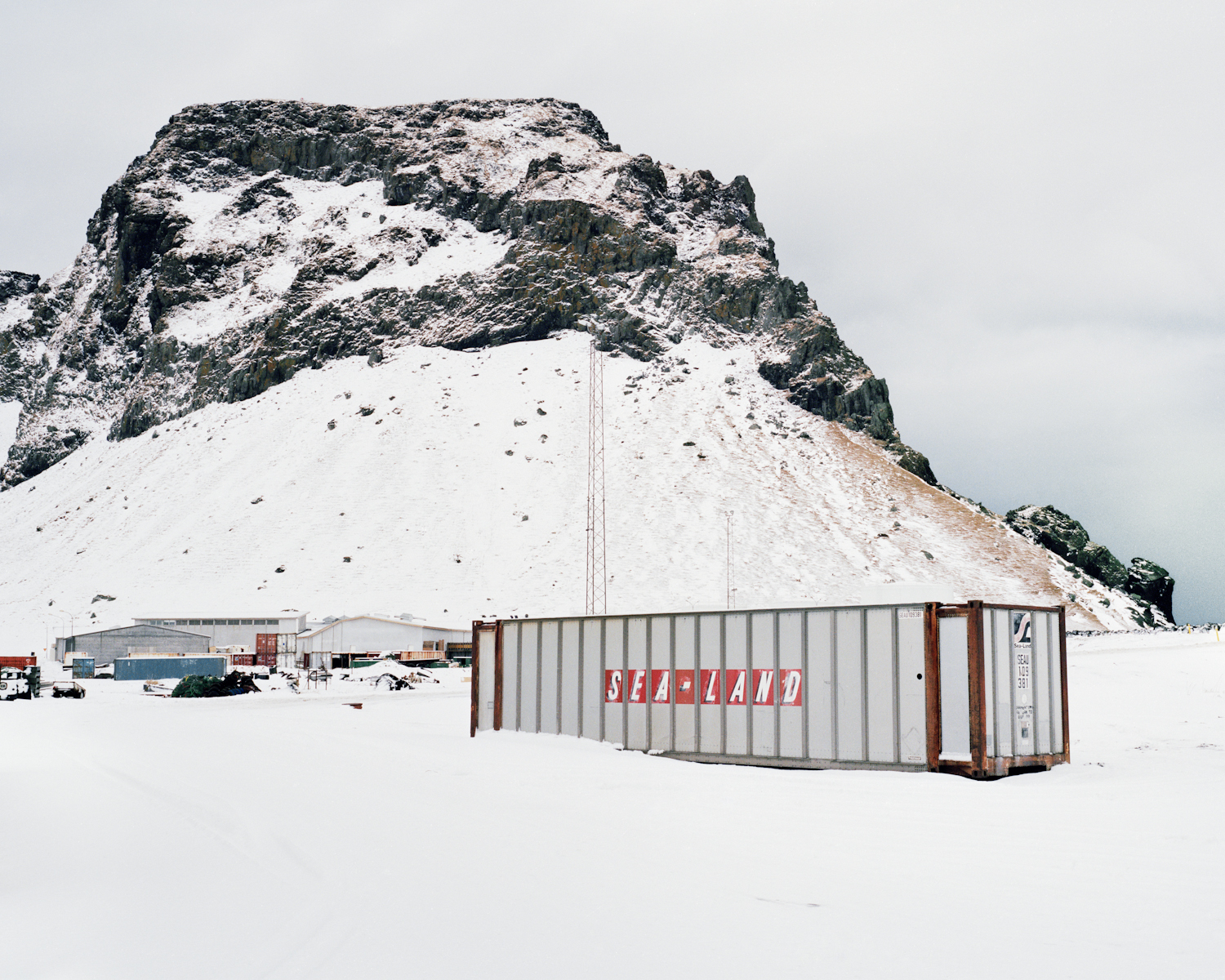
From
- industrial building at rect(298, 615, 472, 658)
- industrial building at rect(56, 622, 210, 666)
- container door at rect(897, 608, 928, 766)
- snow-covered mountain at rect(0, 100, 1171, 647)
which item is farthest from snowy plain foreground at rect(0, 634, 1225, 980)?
snow-covered mountain at rect(0, 100, 1171, 647)

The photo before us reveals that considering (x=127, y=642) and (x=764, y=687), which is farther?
(x=127, y=642)

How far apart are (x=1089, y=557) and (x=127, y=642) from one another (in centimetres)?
8758

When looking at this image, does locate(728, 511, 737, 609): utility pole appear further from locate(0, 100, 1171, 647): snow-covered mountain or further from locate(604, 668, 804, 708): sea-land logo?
locate(604, 668, 804, 708): sea-land logo

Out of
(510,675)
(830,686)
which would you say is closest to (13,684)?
(510,675)

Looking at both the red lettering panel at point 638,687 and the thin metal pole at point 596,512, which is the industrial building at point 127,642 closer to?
the thin metal pole at point 596,512

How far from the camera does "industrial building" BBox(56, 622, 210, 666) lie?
70312 mm

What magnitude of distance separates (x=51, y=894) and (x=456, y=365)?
10864 cm

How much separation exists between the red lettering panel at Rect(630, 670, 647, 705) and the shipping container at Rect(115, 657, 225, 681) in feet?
154

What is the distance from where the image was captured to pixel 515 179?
142 meters

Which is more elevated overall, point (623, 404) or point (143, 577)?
point (623, 404)

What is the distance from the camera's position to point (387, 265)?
428ft

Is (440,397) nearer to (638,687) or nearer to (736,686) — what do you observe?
(638,687)

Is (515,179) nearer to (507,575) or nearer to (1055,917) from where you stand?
(507,575)

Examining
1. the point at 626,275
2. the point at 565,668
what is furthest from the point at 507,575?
the point at 565,668
